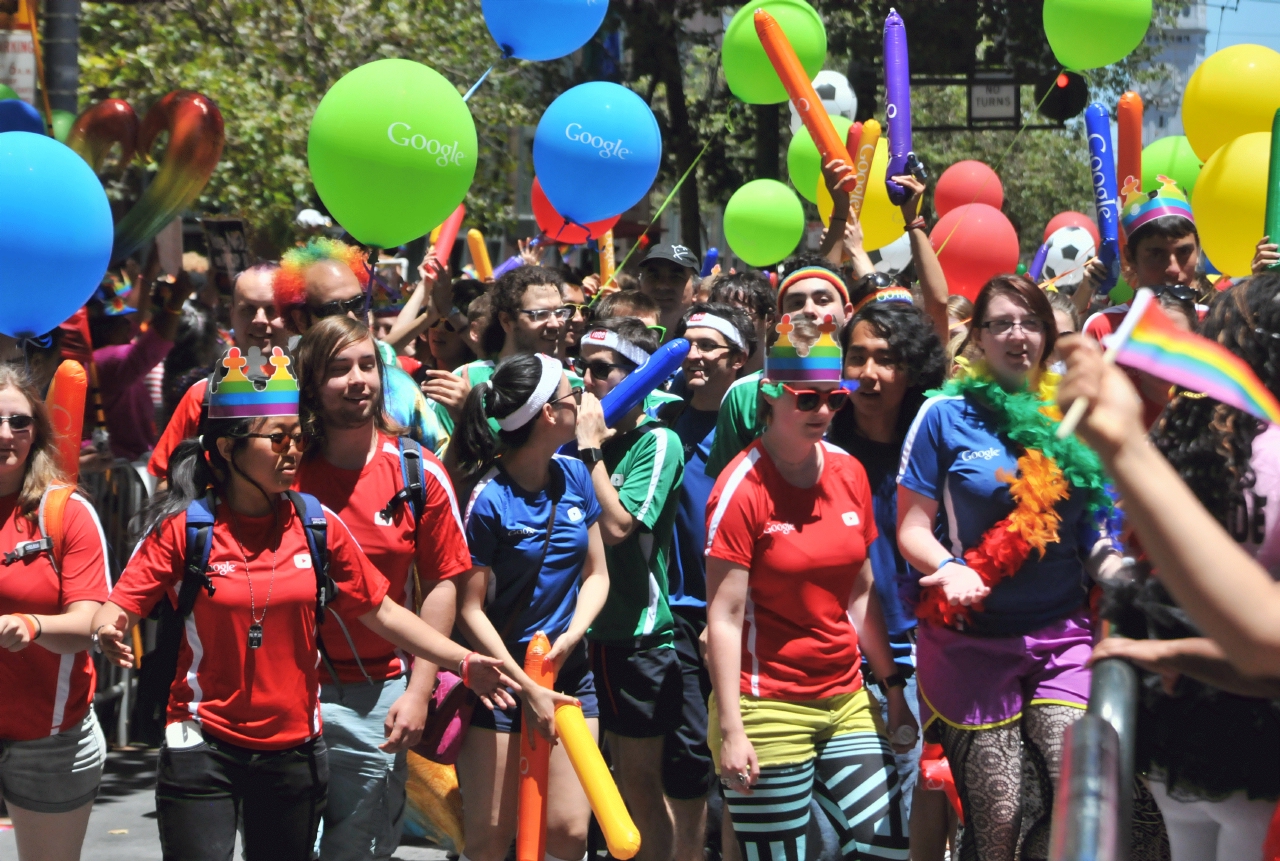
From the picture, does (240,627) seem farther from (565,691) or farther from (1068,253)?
(1068,253)

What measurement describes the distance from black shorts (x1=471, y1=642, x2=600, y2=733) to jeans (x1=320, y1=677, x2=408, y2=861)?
385mm

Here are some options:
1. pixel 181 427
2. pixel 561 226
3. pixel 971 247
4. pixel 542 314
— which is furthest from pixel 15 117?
pixel 971 247

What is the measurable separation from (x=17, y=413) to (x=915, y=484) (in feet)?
8.72

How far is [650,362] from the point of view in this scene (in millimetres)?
5391

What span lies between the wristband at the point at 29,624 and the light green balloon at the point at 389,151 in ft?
7.14

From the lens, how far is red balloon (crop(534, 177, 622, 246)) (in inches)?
319

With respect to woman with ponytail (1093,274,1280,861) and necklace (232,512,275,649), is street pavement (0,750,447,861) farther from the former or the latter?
woman with ponytail (1093,274,1280,861)

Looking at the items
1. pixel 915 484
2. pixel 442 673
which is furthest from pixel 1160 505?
pixel 442 673

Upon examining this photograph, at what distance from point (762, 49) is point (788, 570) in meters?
5.05

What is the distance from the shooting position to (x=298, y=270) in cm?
539

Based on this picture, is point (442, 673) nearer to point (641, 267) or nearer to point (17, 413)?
point (17, 413)

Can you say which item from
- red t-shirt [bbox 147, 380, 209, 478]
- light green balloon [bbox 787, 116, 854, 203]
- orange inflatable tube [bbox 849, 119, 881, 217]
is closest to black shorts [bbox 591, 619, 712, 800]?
red t-shirt [bbox 147, 380, 209, 478]

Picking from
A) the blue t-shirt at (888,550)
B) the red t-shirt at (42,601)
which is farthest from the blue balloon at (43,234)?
the blue t-shirt at (888,550)

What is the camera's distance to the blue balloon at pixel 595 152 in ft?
24.3
